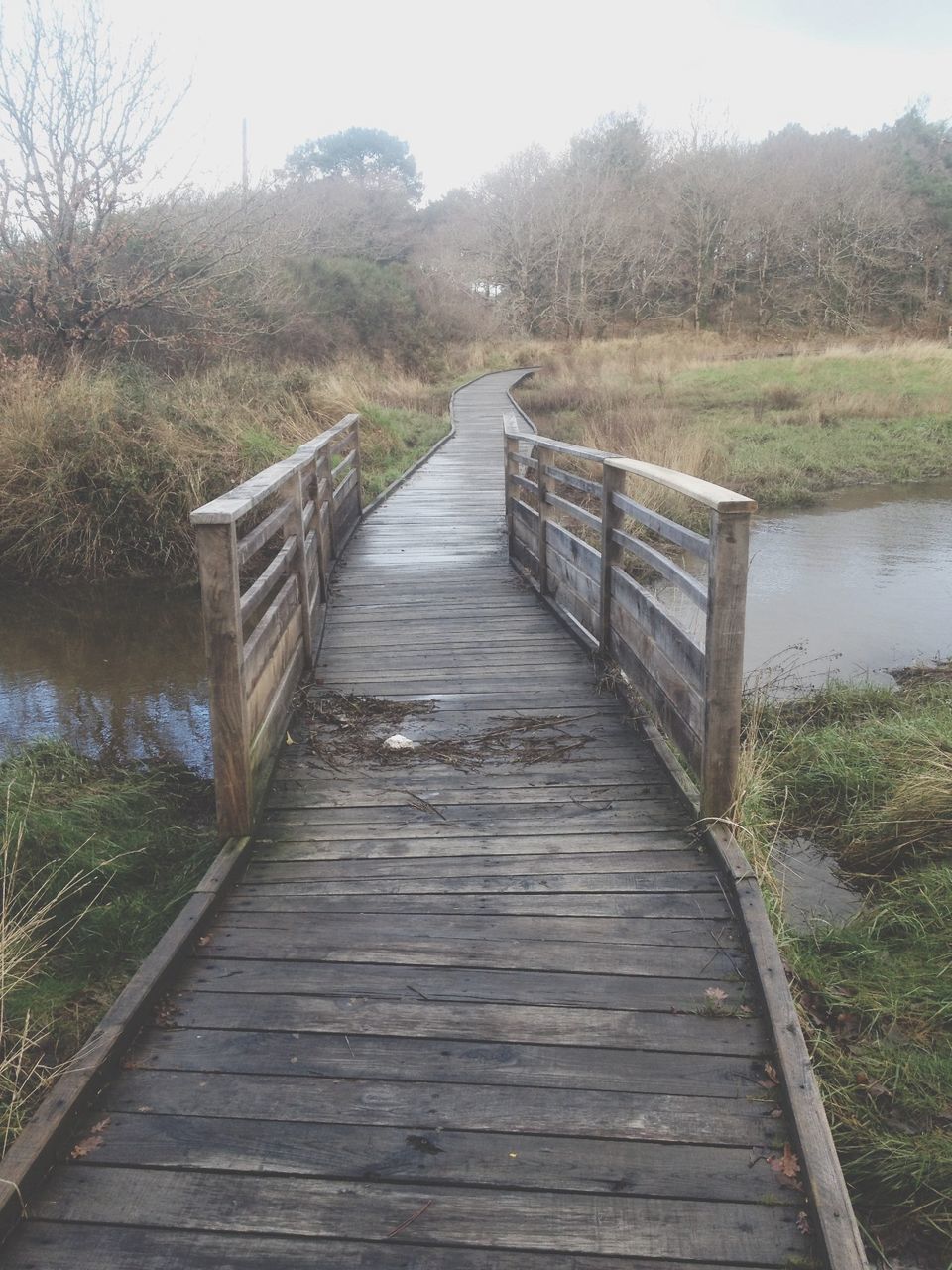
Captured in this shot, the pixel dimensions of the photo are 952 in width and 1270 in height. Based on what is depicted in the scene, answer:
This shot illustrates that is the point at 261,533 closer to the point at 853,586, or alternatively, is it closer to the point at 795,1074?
the point at 795,1074

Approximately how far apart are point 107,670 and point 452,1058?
5596mm

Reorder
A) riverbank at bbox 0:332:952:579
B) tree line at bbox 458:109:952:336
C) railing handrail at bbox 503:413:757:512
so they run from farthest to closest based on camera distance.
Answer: tree line at bbox 458:109:952:336, riverbank at bbox 0:332:952:579, railing handrail at bbox 503:413:757:512

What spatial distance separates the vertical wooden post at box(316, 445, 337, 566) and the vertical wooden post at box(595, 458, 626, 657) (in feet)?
8.62

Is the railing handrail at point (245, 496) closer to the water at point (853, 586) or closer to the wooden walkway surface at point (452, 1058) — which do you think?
the wooden walkway surface at point (452, 1058)

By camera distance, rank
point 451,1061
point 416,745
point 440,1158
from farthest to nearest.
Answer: point 416,745 < point 451,1061 < point 440,1158

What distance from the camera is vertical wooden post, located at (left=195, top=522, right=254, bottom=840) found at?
3295 millimetres

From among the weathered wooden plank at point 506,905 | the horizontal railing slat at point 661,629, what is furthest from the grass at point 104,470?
the weathered wooden plank at point 506,905

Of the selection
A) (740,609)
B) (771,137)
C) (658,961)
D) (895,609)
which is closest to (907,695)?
(895,609)

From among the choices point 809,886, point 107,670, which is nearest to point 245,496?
point 809,886

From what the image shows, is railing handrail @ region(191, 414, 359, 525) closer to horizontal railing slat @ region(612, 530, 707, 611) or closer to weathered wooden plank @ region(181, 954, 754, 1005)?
weathered wooden plank @ region(181, 954, 754, 1005)

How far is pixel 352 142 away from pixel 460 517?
56804mm

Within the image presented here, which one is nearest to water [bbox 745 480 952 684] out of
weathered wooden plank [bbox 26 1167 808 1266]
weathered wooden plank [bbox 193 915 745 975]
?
weathered wooden plank [bbox 193 915 745 975]

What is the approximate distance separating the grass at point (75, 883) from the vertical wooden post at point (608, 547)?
85.8 inches

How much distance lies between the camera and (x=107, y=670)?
23.8 feet
